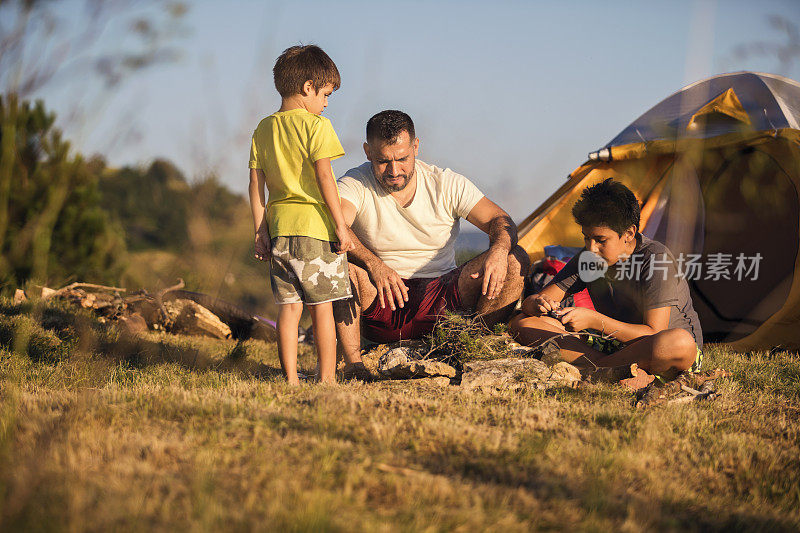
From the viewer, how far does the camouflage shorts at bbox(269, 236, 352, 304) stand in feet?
10.8

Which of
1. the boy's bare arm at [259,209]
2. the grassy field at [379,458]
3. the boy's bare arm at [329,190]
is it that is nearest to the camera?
the grassy field at [379,458]

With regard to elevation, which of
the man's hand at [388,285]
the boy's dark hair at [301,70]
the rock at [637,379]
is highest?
the boy's dark hair at [301,70]

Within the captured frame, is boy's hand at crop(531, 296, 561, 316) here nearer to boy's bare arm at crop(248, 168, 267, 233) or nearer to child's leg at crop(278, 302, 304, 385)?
child's leg at crop(278, 302, 304, 385)

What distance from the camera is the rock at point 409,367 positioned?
3.54m

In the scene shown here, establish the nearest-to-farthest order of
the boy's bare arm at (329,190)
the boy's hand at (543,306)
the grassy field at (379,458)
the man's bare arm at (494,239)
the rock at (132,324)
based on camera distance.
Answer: the grassy field at (379,458)
the boy's bare arm at (329,190)
the boy's hand at (543,306)
the man's bare arm at (494,239)
the rock at (132,324)

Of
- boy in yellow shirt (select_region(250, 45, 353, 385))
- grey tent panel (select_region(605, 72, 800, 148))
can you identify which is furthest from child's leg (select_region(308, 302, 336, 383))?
grey tent panel (select_region(605, 72, 800, 148))

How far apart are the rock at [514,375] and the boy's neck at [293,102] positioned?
5.44 ft

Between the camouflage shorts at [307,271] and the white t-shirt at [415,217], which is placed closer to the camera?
the camouflage shorts at [307,271]

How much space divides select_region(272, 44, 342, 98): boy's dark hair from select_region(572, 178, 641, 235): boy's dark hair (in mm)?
1654

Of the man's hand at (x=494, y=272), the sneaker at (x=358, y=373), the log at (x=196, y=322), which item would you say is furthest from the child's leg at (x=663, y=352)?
the log at (x=196, y=322)

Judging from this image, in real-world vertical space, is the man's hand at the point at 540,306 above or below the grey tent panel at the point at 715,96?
below

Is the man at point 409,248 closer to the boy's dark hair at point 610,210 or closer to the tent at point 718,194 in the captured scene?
the boy's dark hair at point 610,210

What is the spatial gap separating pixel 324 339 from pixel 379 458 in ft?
4.80

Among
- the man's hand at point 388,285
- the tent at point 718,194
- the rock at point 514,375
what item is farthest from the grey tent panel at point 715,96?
the man's hand at point 388,285
